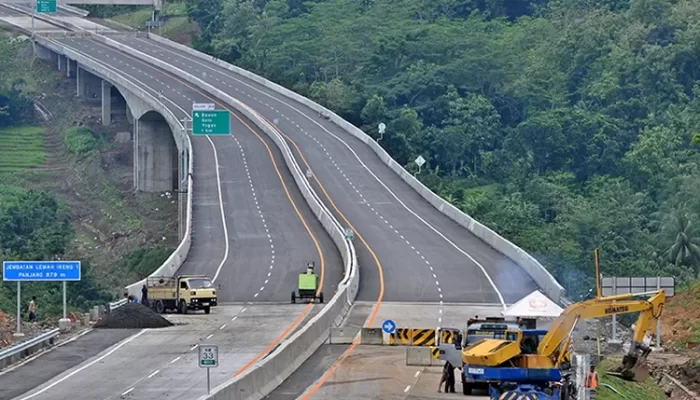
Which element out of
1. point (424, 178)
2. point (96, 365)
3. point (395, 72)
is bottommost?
point (96, 365)

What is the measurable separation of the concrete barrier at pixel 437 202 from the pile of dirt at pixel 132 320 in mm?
16258

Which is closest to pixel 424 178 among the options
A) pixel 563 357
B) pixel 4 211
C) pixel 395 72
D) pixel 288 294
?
pixel 4 211

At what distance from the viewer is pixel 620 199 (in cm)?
11731

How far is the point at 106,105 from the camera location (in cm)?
15075

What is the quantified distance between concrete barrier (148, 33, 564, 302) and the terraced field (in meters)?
19.8

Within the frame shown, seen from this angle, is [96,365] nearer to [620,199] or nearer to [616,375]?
[616,375]

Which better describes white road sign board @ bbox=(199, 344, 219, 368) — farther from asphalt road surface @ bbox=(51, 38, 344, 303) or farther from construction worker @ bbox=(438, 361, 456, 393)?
asphalt road surface @ bbox=(51, 38, 344, 303)

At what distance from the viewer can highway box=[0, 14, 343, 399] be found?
46469 mm

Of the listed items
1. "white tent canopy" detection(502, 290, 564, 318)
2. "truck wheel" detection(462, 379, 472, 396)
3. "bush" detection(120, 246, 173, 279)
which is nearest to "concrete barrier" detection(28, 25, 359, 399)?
A: "truck wheel" detection(462, 379, 472, 396)

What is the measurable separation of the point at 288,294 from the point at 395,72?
96.8 m

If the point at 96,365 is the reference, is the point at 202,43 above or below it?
above

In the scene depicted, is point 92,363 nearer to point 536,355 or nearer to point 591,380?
point 536,355

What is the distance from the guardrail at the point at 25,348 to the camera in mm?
49469

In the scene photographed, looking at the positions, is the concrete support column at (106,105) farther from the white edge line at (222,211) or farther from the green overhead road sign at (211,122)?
the green overhead road sign at (211,122)
